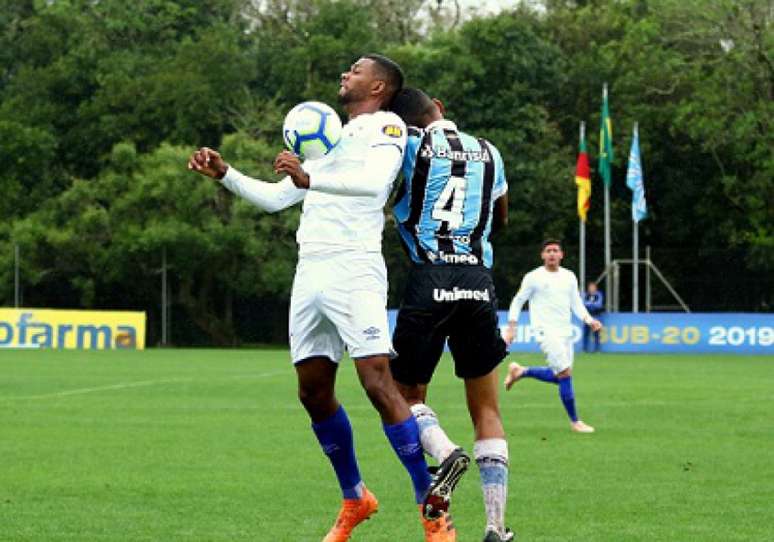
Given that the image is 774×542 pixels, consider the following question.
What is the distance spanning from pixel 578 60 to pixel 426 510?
54.9 m

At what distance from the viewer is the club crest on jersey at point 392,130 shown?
877 cm

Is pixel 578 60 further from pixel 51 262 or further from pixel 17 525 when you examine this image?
pixel 17 525

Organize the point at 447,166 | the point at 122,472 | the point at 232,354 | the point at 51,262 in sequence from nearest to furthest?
the point at 447,166
the point at 122,472
the point at 232,354
the point at 51,262

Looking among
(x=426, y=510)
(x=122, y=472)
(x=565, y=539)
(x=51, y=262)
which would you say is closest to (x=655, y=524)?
(x=565, y=539)

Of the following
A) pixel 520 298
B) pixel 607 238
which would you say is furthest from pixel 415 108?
pixel 607 238

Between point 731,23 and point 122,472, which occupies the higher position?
point 731,23

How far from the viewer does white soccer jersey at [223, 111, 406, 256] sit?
344 inches

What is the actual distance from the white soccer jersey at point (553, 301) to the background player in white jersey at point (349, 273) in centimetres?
1083

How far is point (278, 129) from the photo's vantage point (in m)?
57.2

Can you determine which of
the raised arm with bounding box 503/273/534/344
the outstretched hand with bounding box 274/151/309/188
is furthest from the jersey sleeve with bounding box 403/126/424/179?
the raised arm with bounding box 503/273/534/344

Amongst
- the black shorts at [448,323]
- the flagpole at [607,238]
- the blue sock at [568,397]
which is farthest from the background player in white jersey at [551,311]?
the flagpole at [607,238]

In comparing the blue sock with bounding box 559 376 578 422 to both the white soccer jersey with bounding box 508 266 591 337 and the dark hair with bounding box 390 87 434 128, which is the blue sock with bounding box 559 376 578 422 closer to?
the white soccer jersey with bounding box 508 266 591 337

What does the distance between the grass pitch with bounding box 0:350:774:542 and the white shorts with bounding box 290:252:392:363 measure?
1196mm

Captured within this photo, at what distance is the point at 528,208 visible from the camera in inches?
2290
